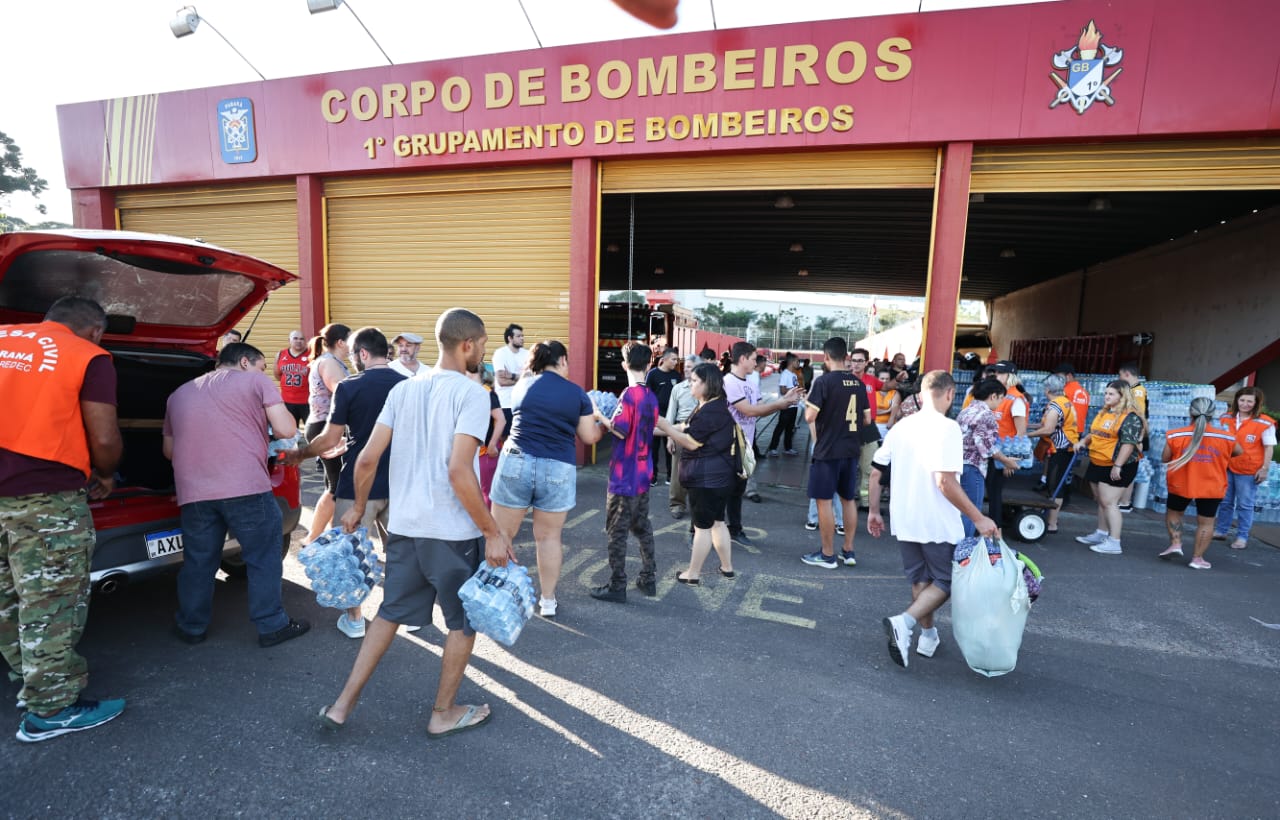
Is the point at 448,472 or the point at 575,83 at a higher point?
the point at 575,83

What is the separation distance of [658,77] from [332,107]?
502 centimetres

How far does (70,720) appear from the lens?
268 cm

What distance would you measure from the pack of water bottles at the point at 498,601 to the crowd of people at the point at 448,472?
91mm

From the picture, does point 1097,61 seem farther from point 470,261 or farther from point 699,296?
point 699,296

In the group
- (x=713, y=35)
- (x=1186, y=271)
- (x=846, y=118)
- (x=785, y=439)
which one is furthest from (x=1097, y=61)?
(x=1186, y=271)

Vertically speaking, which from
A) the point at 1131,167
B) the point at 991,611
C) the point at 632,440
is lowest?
the point at 991,611

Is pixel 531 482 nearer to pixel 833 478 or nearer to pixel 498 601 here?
pixel 498 601

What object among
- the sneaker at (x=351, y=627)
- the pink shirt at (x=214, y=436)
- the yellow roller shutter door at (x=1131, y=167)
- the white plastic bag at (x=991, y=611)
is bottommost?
the sneaker at (x=351, y=627)

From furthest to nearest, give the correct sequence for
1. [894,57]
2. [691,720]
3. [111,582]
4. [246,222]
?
[246,222]
[894,57]
[111,582]
[691,720]

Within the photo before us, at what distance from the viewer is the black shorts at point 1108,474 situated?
5.87 m

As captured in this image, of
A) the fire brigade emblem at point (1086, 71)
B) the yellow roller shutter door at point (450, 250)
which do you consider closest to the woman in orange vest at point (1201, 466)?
the fire brigade emblem at point (1086, 71)

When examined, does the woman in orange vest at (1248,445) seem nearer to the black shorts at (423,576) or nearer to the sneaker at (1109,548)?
the sneaker at (1109,548)

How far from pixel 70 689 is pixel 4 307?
8.88ft

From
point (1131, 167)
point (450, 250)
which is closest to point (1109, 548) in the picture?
point (1131, 167)
